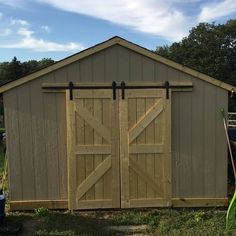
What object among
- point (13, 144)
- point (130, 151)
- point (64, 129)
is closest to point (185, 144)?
point (130, 151)

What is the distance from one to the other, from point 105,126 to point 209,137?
6.68 feet

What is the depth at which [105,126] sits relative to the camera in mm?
8266

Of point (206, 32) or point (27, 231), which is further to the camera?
point (206, 32)

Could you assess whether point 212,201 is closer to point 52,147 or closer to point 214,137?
point 214,137

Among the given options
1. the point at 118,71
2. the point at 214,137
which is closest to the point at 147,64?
the point at 118,71

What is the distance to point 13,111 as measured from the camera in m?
8.21

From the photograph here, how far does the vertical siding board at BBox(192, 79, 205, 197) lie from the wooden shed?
2 cm

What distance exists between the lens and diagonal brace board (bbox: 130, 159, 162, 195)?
8.36 m

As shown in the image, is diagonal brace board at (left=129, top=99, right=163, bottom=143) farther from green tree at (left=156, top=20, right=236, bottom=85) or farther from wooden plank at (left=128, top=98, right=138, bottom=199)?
green tree at (left=156, top=20, right=236, bottom=85)

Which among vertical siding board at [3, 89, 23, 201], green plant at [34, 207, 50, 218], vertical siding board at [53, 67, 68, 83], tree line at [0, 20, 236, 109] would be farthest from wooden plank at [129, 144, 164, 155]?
tree line at [0, 20, 236, 109]

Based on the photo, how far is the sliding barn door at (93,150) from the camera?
8188 mm

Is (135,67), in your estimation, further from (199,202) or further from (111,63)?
(199,202)

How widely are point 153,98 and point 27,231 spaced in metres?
3.29

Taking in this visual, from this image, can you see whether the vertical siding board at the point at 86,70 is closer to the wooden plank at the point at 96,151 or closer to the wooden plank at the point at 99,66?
the wooden plank at the point at 99,66
